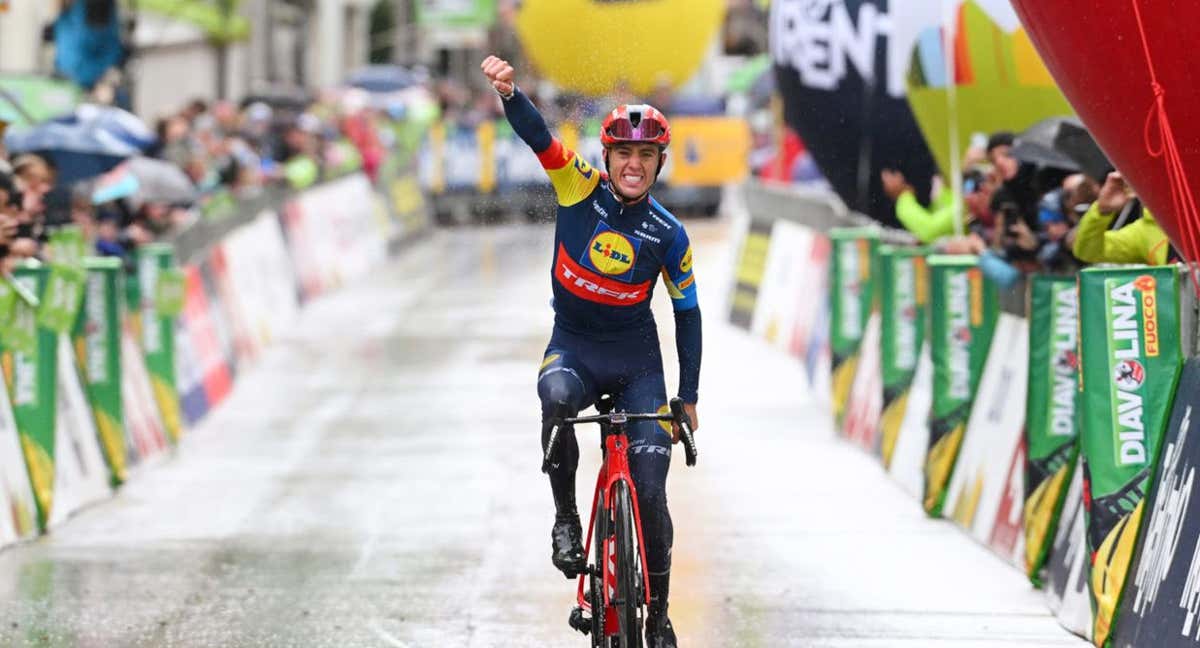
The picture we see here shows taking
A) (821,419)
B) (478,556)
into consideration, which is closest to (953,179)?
(821,419)

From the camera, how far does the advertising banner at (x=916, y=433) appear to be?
12578mm

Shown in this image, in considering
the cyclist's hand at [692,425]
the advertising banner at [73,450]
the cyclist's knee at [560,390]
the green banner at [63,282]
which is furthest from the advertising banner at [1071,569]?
the green banner at [63,282]

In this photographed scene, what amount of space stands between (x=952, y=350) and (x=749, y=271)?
10.3 meters

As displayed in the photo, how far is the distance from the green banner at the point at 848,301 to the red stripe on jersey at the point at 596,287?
23.3 ft

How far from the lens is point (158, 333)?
15.0 metres

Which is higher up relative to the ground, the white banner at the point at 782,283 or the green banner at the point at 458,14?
the green banner at the point at 458,14

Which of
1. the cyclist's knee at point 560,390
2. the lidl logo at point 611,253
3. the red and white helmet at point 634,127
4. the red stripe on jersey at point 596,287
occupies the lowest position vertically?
the cyclist's knee at point 560,390

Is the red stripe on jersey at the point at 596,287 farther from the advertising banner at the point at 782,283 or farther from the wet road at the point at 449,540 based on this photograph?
the advertising banner at the point at 782,283

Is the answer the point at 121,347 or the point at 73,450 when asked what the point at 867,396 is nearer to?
the point at 121,347

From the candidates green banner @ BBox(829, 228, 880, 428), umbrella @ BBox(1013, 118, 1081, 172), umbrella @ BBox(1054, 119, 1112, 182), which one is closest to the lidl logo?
umbrella @ BBox(1054, 119, 1112, 182)

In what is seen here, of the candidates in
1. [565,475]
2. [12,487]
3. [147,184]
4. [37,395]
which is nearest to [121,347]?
[37,395]

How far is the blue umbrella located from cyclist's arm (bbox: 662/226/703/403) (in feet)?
25.0

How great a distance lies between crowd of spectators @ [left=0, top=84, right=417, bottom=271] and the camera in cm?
1232

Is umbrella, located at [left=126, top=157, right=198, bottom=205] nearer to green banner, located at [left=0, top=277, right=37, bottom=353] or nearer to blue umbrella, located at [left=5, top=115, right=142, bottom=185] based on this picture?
blue umbrella, located at [left=5, top=115, right=142, bottom=185]
